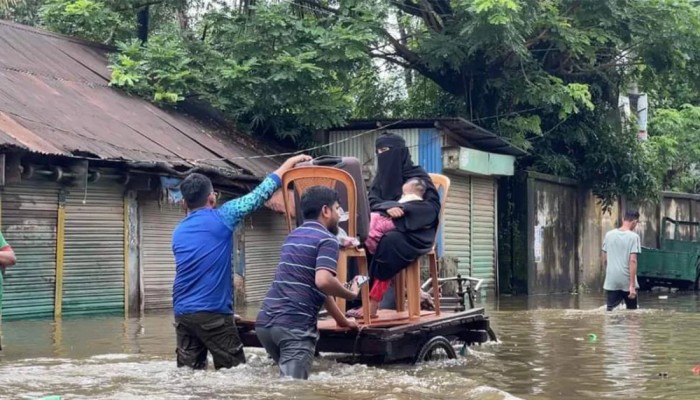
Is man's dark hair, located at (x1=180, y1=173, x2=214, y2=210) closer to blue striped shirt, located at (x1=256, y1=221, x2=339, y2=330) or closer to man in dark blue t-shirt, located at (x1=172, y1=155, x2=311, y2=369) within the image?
man in dark blue t-shirt, located at (x1=172, y1=155, x2=311, y2=369)

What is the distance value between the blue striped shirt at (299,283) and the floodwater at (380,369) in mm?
467

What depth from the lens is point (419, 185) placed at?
892 centimetres

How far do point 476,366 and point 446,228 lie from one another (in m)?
11.1

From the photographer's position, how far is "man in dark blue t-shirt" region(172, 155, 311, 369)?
7.64m

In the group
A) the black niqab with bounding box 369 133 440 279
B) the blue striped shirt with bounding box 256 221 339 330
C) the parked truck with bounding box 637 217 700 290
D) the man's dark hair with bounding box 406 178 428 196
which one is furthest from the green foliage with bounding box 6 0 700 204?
the blue striped shirt with bounding box 256 221 339 330

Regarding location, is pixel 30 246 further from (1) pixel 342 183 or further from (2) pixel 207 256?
(1) pixel 342 183

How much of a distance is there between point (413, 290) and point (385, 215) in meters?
0.71

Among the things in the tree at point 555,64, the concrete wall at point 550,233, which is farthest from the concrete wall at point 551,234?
the tree at point 555,64

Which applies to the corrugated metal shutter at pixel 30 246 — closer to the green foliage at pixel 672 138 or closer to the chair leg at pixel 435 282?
the chair leg at pixel 435 282

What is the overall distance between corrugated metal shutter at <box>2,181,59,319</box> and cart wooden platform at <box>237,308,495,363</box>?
242 inches

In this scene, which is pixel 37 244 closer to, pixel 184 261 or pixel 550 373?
pixel 184 261

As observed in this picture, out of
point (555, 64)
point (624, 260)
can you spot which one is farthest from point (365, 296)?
point (555, 64)

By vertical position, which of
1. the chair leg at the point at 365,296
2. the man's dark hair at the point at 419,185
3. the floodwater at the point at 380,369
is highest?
the man's dark hair at the point at 419,185

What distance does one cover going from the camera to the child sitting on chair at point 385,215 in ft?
28.8
